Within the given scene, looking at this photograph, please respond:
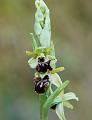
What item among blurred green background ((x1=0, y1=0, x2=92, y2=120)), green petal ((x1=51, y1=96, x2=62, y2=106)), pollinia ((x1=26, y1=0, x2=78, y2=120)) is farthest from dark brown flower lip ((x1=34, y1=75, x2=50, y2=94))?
blurred green background ((x1=0, y1=0, x2=92, y2=120))

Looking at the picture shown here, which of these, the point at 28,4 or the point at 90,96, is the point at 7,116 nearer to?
the point at 90,96

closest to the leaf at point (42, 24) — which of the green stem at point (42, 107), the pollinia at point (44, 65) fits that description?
the pollinia at point (44, 65)

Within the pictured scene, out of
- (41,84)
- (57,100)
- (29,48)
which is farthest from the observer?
(29,48)

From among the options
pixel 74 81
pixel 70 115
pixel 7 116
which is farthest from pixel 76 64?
pixel 7 116

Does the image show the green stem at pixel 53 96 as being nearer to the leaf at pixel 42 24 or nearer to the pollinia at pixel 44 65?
the pollinia at pixel 44 65

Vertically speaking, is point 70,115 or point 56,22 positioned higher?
point 56,22

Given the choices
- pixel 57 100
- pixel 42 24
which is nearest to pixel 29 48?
pixel 57 100

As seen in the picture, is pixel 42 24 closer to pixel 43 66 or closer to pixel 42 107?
pixel 43 66
